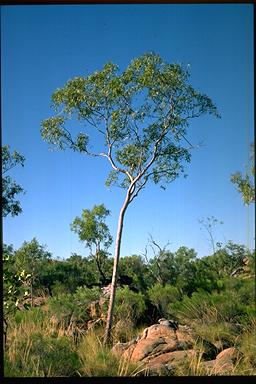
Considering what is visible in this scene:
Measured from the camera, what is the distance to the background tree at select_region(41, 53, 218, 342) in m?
5.60

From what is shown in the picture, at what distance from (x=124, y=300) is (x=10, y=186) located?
1536 millimetres

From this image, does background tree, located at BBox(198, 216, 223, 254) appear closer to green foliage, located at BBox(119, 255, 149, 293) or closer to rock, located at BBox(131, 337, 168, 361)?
green foliage, located at BBox(119, 255, 149, 293)

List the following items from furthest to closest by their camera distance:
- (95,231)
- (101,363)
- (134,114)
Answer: (134,114), (95,231), (101,363)

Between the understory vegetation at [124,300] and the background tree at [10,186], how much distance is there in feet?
1.16

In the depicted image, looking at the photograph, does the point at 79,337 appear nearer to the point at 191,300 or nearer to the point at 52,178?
the point at 191,300

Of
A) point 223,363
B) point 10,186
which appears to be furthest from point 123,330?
point 10,186

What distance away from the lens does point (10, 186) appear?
5480mm

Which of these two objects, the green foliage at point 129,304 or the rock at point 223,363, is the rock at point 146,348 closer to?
the green foliage at point 129,304

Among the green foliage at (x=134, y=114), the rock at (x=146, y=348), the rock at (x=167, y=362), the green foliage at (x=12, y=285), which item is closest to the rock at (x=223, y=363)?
the rock at (x=167, y=362)

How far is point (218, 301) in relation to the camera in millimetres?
5570

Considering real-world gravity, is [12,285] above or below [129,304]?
above

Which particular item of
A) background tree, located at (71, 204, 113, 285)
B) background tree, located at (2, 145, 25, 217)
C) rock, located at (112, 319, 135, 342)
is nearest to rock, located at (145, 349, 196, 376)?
rock, located at (112, 319, 135, 342)

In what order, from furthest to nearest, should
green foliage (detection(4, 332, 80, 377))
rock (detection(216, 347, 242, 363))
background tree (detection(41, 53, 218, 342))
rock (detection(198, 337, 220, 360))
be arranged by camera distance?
background tree (detection(41, 53, 218, 342)), rock (detection(198, 337, 220, 360)), rock (detection(216, 347, 242, 363)), green foliage (detection(4, 332, 80, 377))

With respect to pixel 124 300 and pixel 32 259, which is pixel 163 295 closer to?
pixel 124 300
